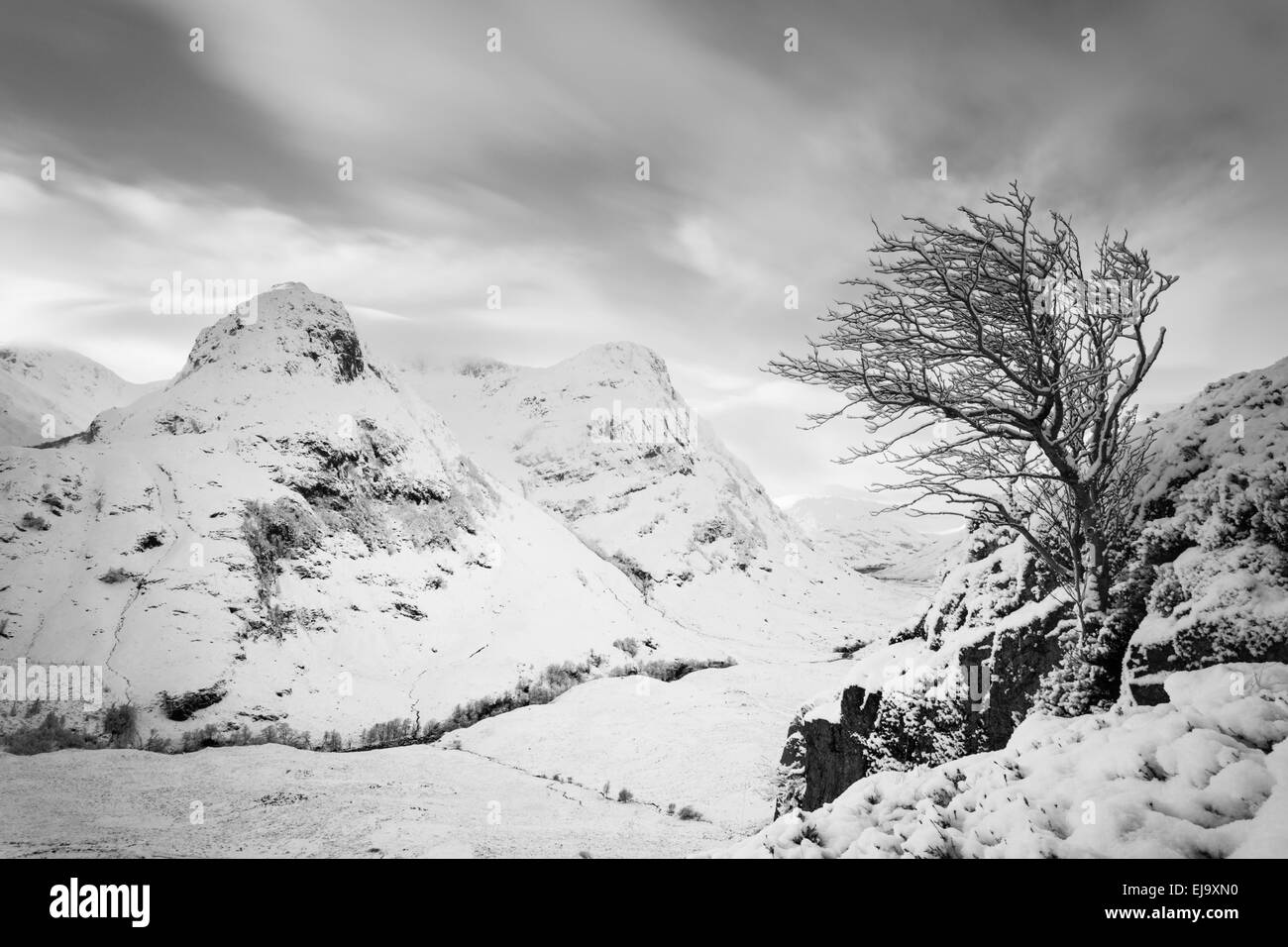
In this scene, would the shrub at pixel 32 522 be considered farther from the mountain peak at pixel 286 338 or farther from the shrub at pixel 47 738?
the mountain peak at pixel 286 338

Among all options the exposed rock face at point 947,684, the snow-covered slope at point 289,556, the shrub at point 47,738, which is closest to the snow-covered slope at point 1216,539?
the exposed rock face at point 947,684

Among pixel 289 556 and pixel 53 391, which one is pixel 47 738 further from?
pixel 53 391

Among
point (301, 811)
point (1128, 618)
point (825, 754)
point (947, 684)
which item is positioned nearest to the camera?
point (1128, 618)

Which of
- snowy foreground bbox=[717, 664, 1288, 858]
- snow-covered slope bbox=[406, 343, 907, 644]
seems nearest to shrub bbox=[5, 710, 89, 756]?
snowy foreground bbox=[717, 664, 1288, 858]

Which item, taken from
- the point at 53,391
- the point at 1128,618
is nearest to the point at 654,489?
the point at 1128,618

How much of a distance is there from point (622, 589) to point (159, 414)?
20.7 m

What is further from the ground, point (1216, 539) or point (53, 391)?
point (53, 391)

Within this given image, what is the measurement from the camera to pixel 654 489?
2183 inches

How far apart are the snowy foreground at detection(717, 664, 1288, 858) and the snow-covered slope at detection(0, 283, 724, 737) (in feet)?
50.4

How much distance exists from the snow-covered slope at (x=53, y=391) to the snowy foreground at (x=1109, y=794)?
60.4m

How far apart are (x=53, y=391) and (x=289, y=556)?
79.9 metres

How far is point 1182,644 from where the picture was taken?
443 cm
